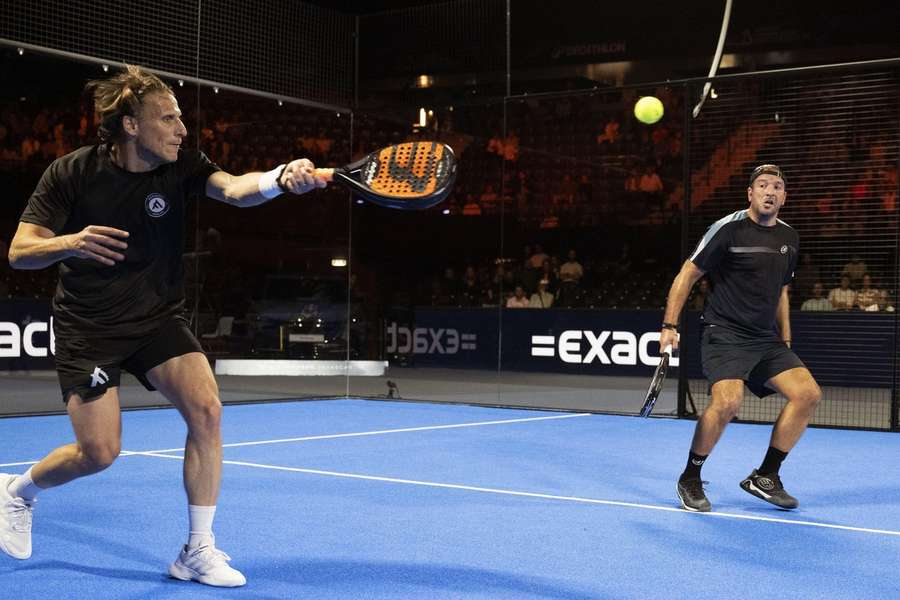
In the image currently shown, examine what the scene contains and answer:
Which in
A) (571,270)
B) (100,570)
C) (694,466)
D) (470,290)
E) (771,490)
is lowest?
(100,570)

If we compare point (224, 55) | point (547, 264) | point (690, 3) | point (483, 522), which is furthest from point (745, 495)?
point (690, 3)

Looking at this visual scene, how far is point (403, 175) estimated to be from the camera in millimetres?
3615

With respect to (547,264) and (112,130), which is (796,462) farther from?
(547,264)

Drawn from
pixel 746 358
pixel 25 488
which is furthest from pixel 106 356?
pixel 746 358

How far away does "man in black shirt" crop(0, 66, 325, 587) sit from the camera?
380cm

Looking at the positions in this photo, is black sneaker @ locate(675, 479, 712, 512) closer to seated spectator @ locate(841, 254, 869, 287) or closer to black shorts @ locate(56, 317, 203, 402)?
black shorts @ locate(56, 317, 203, 402)

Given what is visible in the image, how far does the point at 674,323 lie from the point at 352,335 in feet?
24.3

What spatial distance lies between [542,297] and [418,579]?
11301 millimetres

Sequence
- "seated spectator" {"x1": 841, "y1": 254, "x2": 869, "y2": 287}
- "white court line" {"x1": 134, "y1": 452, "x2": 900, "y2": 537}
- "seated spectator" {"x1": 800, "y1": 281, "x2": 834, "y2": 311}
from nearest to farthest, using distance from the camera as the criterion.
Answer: "white court line" {"x1": 134, "y1": 452, "x2": 900, "y2": 537}, "seated spectator" {"x1": 800, "y1": 281, "x2": 834, "y2": 311}, "seated spectator" {"x1": 841, "y1": 254, "x2": 869, "y2": 287}

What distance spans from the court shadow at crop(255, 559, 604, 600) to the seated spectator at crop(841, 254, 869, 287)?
9698 millimetres

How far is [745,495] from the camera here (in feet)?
19.3

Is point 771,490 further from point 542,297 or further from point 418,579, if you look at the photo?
point 542,297

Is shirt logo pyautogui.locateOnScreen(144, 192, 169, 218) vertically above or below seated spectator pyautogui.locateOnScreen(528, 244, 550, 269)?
below

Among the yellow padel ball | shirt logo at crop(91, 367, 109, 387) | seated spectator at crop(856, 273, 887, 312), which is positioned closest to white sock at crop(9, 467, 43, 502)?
shirt logo at crop(91, 367, 109, 387)
